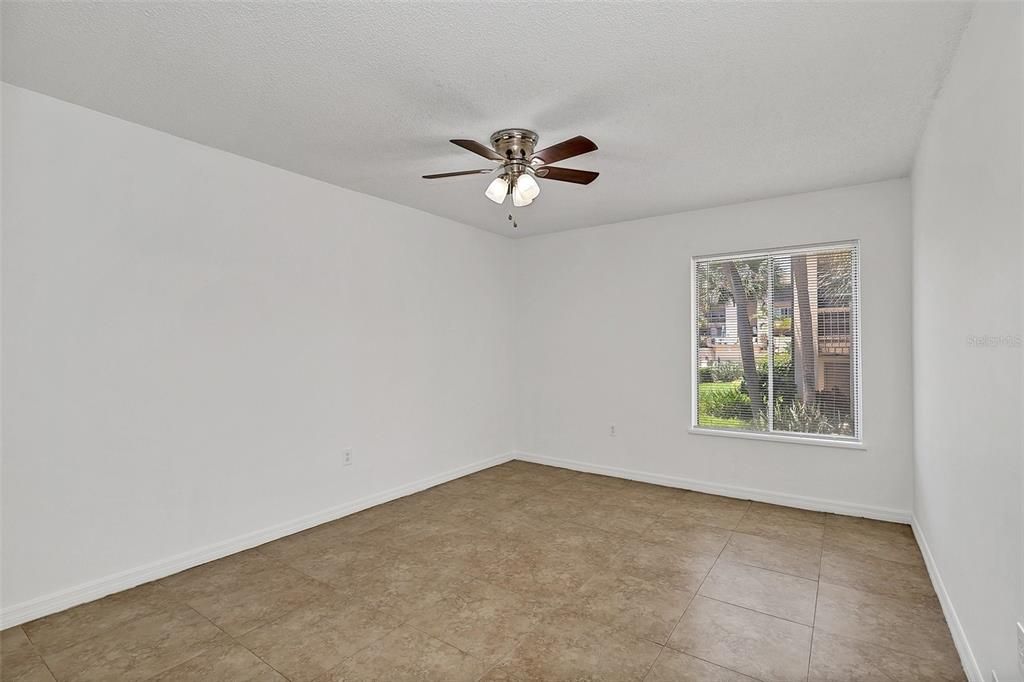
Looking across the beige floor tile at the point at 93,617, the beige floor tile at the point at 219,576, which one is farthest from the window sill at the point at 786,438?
the beige floor tile at the point at 93,617

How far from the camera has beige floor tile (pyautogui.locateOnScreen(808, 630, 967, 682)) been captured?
79.3 inches

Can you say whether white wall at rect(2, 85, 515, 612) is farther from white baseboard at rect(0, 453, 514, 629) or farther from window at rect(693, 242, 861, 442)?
window at rect(693, 242, 861, 442)

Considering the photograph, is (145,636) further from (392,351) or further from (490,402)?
(490,402)

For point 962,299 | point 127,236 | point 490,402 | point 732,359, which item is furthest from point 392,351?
point 962,299

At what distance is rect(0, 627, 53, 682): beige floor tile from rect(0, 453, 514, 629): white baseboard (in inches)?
3.9

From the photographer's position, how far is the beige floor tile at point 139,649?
6.85ft

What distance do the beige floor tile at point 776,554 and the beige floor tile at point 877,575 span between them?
69mm

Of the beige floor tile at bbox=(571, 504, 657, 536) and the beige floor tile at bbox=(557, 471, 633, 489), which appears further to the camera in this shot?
the beige floor tile at bbox=(557, 471, 633, 489)

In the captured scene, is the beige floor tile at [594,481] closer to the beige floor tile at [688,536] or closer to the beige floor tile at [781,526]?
the beige floor tile at [688,536]

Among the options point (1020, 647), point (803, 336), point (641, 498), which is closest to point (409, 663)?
point (1020, 647)

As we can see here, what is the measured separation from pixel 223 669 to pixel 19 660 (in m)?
0.90

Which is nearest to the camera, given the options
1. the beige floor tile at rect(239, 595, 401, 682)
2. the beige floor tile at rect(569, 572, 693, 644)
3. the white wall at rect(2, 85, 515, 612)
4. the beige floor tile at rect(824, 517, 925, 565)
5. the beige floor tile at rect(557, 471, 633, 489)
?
the beige floor tile at rect(239, 595, 401, 682)

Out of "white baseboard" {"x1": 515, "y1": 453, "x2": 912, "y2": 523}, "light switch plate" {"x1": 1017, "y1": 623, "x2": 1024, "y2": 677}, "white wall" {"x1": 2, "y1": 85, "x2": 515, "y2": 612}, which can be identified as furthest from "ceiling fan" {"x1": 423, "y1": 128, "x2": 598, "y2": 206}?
"white baseboard" {"x1": 515, "y1": 453, "x2": 912, "y2": 523}

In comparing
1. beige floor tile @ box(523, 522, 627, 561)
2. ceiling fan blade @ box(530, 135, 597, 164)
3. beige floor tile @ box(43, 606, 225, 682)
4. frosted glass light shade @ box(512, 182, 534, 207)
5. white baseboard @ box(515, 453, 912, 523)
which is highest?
ceiling fan blade @ box(530, 135, 597, 164)
